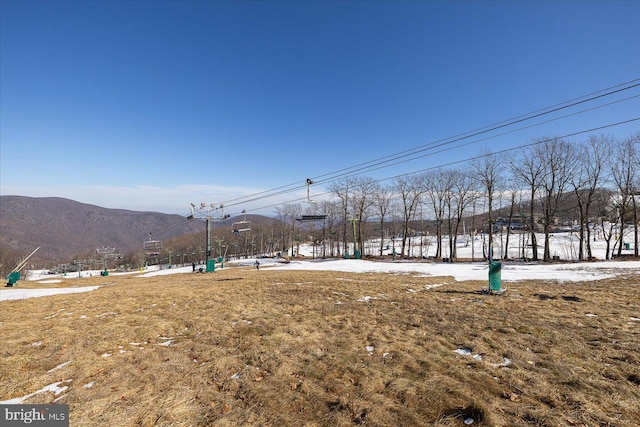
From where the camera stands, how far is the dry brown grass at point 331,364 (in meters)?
3.58

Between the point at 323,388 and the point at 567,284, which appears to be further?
the point at 567,284

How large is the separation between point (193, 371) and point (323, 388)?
2495mm

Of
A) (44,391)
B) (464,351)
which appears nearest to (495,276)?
(464,351)

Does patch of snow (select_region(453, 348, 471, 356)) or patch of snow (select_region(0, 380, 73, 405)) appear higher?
patch of snow (select_region(0, 380, 73, 405))

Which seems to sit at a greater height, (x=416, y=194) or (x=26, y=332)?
(x=416, y=194)

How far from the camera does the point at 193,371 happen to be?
16.0 ft

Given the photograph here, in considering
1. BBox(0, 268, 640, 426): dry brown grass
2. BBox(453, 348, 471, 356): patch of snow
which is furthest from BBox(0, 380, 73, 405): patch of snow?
BBox(453, 348, 471, 356): patch of snow

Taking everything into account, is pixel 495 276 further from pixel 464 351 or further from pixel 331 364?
pixel 331 364

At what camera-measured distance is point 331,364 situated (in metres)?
5.11

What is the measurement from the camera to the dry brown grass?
3.58 m

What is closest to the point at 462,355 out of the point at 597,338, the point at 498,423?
the point at 498,423

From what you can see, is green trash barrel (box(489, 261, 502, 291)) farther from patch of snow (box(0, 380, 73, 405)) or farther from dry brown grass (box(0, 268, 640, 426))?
patch of snow (box(0, 380, 73, 405))

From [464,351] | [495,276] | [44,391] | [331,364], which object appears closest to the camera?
[44,391]

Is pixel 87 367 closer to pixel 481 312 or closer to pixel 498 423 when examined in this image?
pixel 498 423
